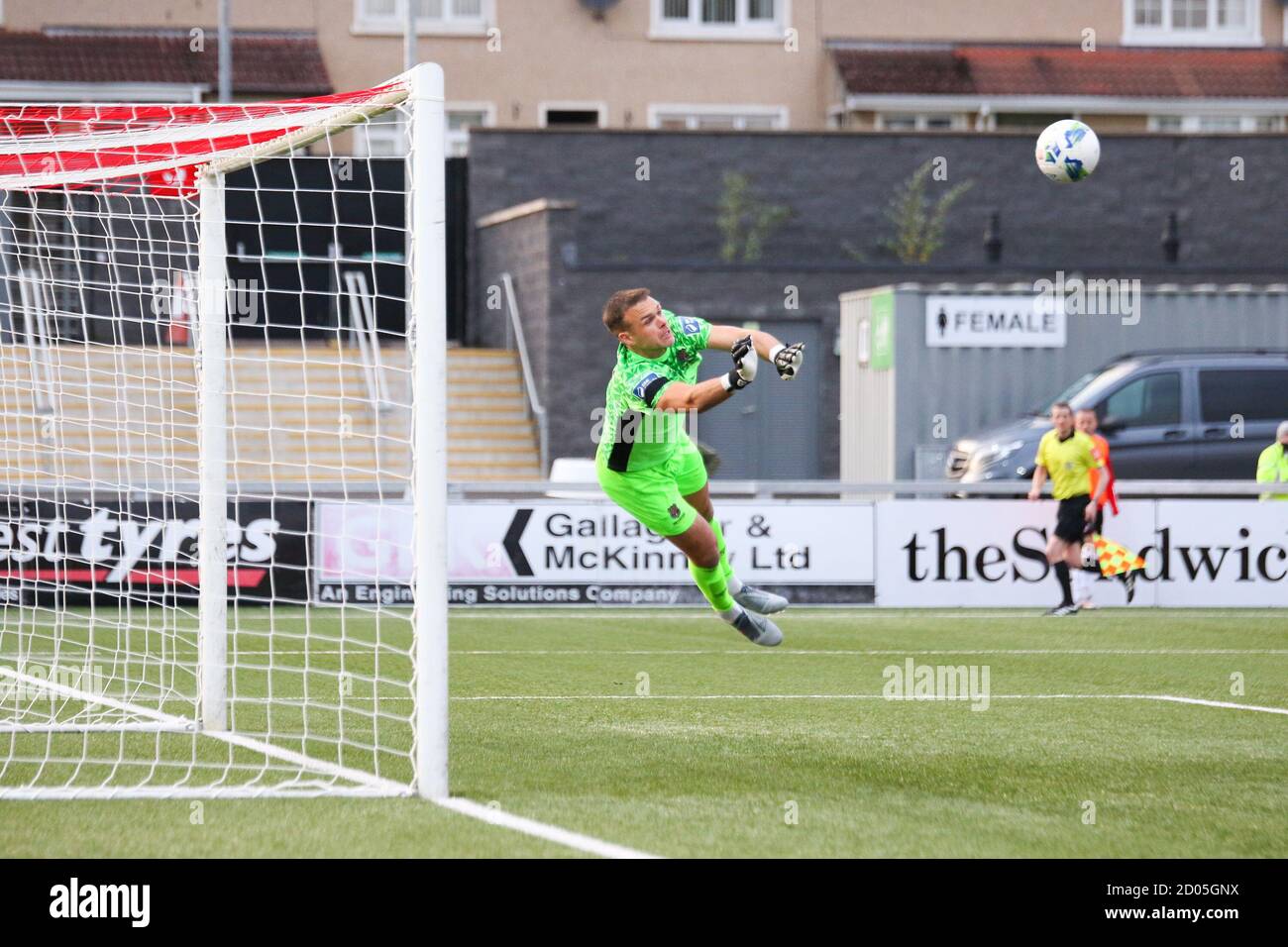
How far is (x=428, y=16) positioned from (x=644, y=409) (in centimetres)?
2432

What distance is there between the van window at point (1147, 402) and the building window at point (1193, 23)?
14.8 m

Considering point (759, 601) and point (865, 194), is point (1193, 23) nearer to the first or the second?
point (865, 194)

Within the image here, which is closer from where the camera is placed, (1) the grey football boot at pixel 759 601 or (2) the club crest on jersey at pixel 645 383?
(2) the club crest on jersey at pixel 645 383

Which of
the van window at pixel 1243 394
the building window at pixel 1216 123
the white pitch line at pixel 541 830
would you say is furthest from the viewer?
the building window at pixel 1216 123

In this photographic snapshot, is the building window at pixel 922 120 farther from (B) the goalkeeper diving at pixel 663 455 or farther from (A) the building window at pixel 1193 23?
(B) the goalkeeper diving at pixel 663 455

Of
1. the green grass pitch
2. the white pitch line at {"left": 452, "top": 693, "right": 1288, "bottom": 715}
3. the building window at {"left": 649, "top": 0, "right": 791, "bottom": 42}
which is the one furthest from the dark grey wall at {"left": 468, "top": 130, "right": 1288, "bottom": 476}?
the white pitch line at {"left": 452, "top": 693, "right": 1288, "bottom": 715}

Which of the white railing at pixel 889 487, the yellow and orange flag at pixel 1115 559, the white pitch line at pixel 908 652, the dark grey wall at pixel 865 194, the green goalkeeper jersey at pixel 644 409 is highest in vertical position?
the dark grey wall at pixel 865 194

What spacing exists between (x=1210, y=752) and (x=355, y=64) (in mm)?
26252

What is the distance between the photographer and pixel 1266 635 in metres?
15.0

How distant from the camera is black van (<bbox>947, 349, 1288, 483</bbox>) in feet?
68.7

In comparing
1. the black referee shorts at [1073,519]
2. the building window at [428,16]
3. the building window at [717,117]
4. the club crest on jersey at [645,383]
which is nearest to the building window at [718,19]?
the building window at [717,117]

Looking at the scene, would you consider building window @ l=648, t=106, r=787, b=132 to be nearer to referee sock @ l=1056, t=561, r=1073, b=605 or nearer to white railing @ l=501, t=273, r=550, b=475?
white railing @ l=501, t=273, r=550, b=475

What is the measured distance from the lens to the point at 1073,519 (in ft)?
55.9

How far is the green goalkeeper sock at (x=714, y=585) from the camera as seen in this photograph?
33.3 feet
